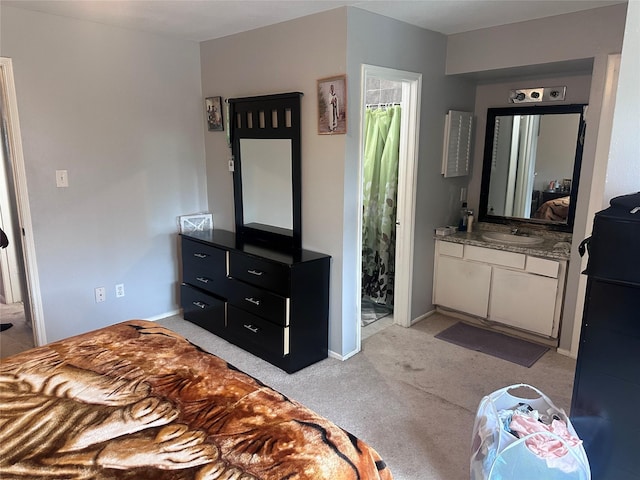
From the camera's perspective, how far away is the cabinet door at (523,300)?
333 centimetres

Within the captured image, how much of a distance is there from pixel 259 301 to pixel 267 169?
1.07 metres

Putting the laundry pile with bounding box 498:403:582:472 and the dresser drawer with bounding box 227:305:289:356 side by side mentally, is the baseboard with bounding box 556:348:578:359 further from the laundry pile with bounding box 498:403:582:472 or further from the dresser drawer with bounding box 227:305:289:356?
the dresser drawer with bounding box 227:305:289:356

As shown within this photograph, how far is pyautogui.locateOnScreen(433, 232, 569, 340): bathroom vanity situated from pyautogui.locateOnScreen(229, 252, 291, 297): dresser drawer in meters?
1.63

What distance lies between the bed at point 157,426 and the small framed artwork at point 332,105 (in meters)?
1.72

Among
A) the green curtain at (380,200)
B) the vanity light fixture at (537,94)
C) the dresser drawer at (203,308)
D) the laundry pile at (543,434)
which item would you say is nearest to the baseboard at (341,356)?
the dresser drawer at (203,308)


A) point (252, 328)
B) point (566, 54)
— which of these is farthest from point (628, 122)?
point (252, 328)

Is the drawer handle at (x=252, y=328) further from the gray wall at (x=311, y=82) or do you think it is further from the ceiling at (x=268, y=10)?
the ceiling at (x=268, y=10)

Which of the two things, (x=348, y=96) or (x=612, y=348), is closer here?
(x=612, y=348)

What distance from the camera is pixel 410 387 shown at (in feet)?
9.36

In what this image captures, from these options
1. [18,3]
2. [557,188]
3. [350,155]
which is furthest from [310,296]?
[18,3]

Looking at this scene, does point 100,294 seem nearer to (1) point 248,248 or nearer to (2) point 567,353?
(1) point 248,248

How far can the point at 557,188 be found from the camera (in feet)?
11.8

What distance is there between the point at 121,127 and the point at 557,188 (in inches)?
139

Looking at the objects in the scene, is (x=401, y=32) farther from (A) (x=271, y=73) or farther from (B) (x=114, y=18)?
(B) (x=114, y=18)
